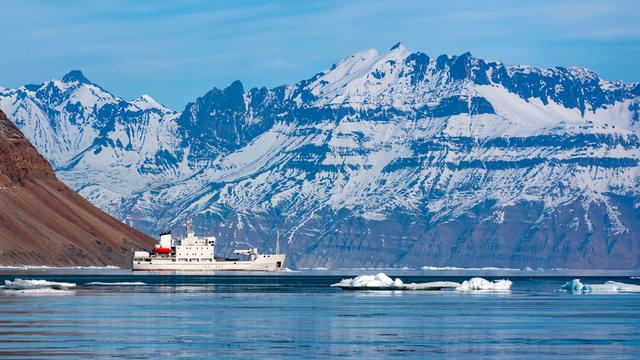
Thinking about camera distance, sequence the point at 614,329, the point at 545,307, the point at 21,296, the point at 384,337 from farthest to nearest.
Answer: the point at 21,296 < the point at 545,307 < the point at 614,329 < the point at 384,337

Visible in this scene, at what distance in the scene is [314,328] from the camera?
126 m

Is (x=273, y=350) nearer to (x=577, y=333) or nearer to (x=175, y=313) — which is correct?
(x=577, y=333)

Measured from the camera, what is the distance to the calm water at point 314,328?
104750 mm

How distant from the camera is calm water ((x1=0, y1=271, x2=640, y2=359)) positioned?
105 metres

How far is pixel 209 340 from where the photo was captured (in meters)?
112

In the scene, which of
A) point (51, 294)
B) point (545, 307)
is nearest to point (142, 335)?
point (545, 307)

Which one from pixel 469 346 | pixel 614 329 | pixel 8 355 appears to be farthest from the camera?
pixel 614 329

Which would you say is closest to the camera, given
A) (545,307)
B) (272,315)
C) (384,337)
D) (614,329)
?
(384,337)

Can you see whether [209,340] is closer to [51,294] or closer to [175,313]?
[175,313]

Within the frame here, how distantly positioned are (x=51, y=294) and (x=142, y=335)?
7291 centimetres

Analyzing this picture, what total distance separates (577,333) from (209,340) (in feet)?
92.3

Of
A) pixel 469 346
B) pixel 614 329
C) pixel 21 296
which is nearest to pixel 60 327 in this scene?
pixel 469 346

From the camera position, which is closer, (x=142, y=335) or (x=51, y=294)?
→ (x=142, y=335)

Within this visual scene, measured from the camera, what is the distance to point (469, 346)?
109312mm
